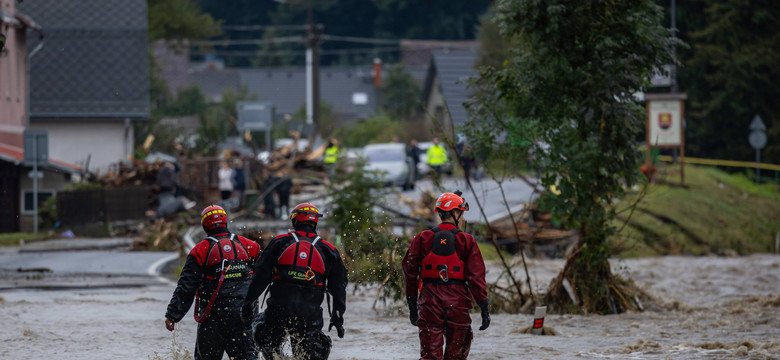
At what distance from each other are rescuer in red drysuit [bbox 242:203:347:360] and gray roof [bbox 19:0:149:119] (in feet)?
103

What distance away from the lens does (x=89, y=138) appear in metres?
39.5

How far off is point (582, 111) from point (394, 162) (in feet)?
71.8

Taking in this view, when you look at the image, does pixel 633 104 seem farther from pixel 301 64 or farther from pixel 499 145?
pixel 301 64

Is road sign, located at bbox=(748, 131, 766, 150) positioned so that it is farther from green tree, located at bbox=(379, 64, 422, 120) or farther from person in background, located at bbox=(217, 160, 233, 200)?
green tree, located at bbox=(379, 64, 422, 120)

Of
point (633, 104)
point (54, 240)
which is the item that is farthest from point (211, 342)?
point (54, 240)

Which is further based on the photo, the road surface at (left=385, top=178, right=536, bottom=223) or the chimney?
the chimney

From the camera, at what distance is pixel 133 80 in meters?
40.5

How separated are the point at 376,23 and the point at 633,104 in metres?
77.1

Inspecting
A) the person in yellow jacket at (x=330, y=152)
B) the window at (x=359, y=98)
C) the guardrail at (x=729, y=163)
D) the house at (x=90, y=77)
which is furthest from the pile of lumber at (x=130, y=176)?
the window at (x=359, y=98)

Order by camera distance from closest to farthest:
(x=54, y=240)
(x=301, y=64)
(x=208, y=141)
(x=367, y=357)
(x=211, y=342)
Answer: (x=211, y=342) < (x=367, y=357) < (x=54, y=240) < (x=208, y=141) < (x=301, y=64)

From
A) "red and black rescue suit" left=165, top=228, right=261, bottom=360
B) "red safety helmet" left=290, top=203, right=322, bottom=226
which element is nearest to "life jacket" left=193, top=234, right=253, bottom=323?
"red and black rescue suit" left=165, top=228, right=261, bottom=360

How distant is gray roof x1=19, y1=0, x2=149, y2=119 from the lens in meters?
39.8

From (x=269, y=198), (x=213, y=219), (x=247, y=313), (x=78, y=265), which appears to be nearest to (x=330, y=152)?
(x=269, y=198)

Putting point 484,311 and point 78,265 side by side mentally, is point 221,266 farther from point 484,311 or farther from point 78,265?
point 78,265
